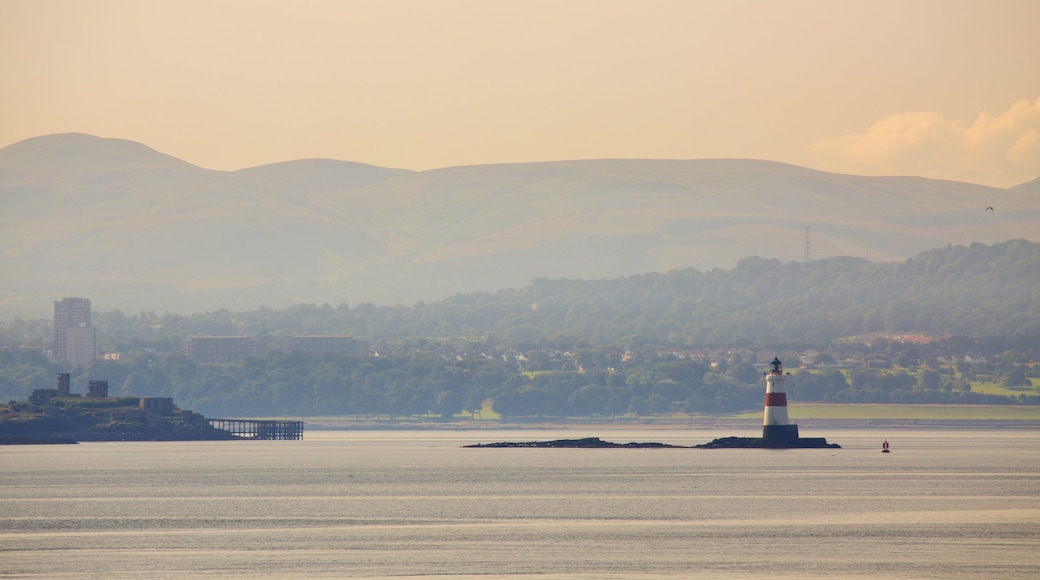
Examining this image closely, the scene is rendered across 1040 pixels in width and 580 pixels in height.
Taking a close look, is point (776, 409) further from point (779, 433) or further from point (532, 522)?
point (532, 522)

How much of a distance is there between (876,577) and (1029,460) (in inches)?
4265

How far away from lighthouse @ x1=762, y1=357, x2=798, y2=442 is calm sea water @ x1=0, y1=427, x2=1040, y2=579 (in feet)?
17.9

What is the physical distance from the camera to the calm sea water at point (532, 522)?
9281cm

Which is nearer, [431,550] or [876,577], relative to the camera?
[876,577]

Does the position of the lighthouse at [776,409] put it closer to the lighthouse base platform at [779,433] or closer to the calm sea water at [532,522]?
the lighthouse base platform at [779,433]

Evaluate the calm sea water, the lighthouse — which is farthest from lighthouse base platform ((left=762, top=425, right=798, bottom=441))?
the calm sea water

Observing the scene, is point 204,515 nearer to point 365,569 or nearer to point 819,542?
point 365,569

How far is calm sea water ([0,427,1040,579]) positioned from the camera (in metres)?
92.8

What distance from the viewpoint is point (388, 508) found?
128 meters

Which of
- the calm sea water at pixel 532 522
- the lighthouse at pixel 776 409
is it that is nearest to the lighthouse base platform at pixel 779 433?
the lighthouse at pixel 776 409

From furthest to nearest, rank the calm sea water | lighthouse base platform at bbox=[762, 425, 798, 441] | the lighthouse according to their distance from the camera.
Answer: lighthouse base platform at bbox=[762, 425, 798, 441]
the lighthouse
the calm sea water

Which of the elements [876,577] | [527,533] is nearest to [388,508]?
[527,533]

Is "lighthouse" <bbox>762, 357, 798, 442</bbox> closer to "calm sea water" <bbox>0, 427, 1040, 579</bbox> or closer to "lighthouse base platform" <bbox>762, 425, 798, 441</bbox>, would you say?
"lighthouse base platform" <bbox>762, 425, 798, 441</bbox>

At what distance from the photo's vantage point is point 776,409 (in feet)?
591
